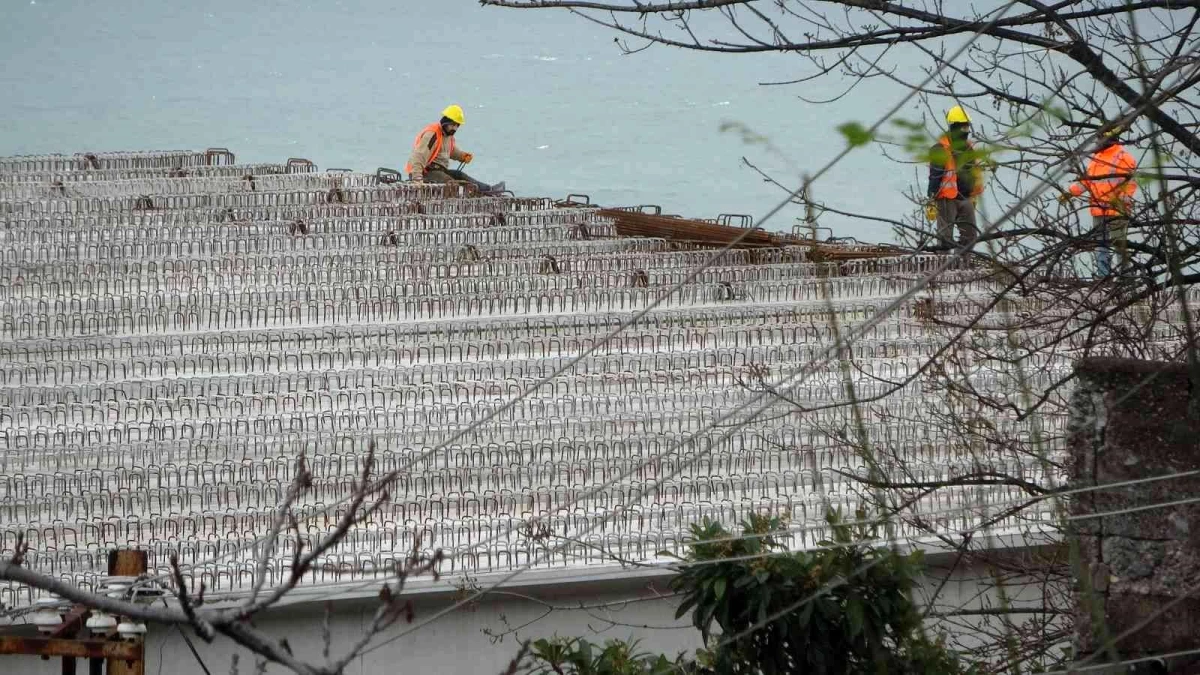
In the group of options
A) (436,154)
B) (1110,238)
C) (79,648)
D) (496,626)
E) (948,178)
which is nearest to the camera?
(79,648)

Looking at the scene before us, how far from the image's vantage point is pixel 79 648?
738cm

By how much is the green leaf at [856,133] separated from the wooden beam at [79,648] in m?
4.79

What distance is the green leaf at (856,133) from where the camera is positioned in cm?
390

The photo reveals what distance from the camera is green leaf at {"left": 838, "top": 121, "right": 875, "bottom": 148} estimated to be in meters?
3.90

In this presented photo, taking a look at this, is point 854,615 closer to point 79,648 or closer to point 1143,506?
point 1143,506

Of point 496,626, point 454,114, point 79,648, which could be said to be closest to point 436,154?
point 454,114

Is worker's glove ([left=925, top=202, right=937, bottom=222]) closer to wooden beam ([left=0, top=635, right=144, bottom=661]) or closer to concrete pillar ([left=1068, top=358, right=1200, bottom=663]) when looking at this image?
concrete pillar ([left=1068, top=358, right=1200, bottom=663])

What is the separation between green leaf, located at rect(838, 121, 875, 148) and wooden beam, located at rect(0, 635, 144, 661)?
15.7ft

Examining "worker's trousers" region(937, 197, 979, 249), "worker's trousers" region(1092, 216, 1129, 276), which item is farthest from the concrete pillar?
"worker's trousers" region(937, 197, 979, 249)

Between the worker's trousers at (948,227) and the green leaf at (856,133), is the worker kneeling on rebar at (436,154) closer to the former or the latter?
the worker's trousers at (948,227)

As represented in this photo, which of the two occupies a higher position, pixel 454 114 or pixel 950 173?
pixel 454 114

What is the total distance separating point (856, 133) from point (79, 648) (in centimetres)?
495

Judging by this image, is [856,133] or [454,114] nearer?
[856,133]

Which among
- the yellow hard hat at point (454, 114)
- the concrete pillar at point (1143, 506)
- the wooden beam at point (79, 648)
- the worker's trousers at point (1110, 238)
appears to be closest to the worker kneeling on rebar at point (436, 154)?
the yellow hard hat at point (454, 114)
